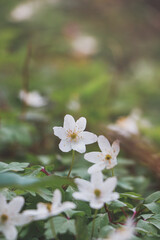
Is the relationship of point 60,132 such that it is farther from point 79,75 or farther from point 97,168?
point 79,75

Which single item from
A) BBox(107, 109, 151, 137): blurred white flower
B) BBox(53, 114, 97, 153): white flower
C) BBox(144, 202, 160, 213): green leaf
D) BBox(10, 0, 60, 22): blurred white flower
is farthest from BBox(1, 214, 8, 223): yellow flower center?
BBox(10, 0, 60, 22): blurred white flower

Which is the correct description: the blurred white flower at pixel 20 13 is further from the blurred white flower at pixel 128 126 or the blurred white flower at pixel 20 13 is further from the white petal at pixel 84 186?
the white petal at pixel 84 186

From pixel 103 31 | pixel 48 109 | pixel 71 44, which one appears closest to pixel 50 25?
pixel 71 44

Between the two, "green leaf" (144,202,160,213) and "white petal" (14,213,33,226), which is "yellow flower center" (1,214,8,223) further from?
"green leaf" (144,202,160,213)

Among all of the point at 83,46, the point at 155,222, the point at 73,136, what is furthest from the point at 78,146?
the point at 83,46

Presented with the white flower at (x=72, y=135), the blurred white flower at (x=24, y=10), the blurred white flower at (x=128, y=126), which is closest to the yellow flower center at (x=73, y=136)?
the white flower at (x=72, y=135)
